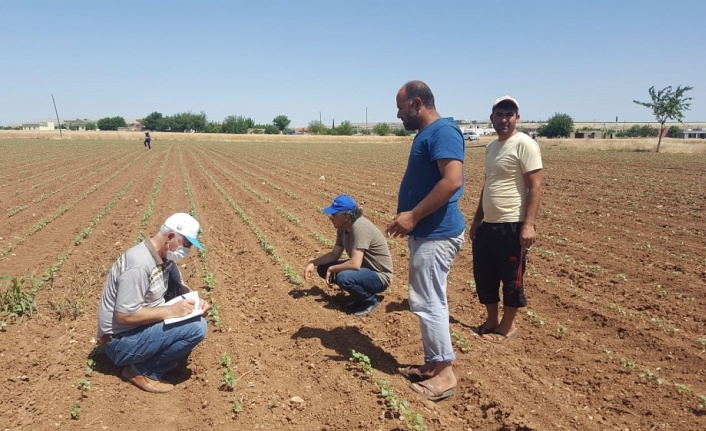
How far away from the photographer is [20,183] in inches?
583

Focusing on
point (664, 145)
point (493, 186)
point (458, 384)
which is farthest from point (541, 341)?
point (664, 145)

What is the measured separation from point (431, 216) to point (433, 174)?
274 millimetres

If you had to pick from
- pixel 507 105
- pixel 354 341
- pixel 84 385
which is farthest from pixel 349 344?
pixel 507 105

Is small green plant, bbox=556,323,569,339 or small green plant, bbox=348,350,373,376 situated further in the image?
small green plant, bbox=556,323,569,339

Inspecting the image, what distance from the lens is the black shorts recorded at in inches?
150

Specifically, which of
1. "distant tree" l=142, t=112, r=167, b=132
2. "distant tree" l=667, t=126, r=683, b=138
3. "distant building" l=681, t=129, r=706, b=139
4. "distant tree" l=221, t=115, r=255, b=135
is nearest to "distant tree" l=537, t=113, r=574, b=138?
"distant tree" l=667, t=126, r=683, b=138

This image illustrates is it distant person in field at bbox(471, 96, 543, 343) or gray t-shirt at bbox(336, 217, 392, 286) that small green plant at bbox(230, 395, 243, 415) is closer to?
gray t-shirt at bbox(336, 217, 392, 286)

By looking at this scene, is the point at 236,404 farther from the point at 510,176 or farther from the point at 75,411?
the point at 510,176

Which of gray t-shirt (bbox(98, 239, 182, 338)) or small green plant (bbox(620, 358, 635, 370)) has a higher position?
gray t-shirt (bbox(98, 239, 182, 338))

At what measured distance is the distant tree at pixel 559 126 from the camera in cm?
7724

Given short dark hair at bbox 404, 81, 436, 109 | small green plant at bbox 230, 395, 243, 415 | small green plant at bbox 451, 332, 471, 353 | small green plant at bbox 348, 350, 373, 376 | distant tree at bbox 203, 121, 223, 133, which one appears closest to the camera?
short dark hair at bbox 404, 81, 436, 109

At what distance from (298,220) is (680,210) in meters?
8.05

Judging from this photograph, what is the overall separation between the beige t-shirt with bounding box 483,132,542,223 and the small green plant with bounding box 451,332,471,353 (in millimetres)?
1063

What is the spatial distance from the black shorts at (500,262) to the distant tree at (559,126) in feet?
267
